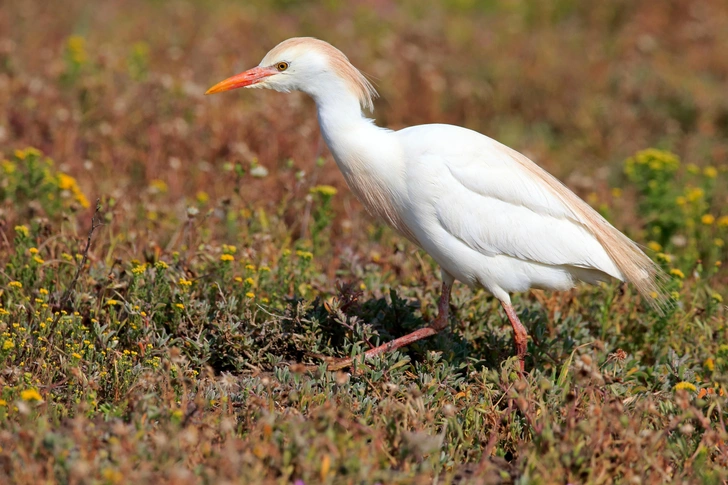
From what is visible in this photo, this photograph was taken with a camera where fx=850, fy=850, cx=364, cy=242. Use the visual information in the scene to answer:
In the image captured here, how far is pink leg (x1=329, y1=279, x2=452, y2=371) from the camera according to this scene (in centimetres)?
389

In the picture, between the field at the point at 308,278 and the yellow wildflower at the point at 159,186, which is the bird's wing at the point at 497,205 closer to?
the field at the point at 308,278

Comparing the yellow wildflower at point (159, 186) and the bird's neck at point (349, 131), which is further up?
the bird's neck at point (349, 131)

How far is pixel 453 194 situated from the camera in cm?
390

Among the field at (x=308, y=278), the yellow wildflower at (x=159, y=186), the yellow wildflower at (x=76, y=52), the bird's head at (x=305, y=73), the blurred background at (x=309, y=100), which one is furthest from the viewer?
the yellow wildflower at (x=76, y=52)

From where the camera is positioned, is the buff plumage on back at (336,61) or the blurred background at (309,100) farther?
the blurred background at (309,100)

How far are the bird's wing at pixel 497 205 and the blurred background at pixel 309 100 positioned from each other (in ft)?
4.73

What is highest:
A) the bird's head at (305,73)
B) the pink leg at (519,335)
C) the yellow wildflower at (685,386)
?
the bird's head at (305,73)

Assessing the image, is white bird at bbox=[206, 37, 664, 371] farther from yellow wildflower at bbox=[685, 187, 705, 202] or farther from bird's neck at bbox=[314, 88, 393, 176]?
yellow wildflower at bbox=[685, 187, 705, 202]

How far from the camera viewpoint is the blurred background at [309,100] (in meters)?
6.25

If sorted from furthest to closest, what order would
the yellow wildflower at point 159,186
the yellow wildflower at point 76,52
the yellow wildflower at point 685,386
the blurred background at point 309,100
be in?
the yellow wildflower at point 76,52 < the blurred background at point 309,100 < the yellow wildflower at point 159,186 < the yellow wildflower at point 685,386

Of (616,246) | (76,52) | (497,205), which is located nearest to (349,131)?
(497,205)

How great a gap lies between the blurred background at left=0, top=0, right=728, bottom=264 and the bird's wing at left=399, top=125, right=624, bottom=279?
4.73 feet

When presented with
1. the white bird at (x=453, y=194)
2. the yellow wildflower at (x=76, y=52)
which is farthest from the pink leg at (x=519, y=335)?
the yellow wildflower at (x=76, y=52)

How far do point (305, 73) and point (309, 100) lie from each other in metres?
4.42
